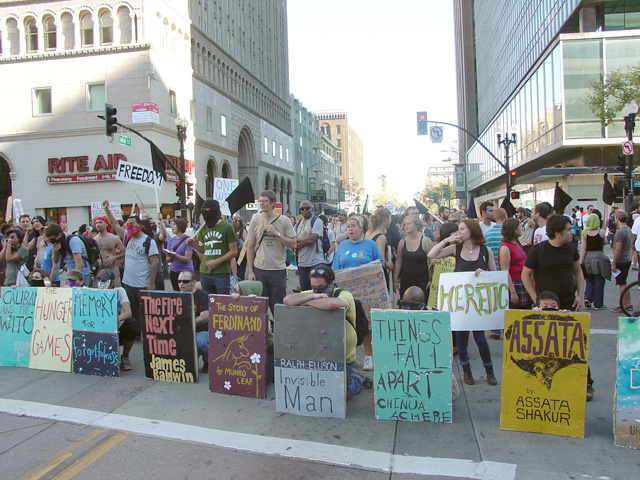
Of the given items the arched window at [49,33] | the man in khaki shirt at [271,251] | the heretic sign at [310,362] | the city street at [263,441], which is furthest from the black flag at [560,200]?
the arched window at [49,33]

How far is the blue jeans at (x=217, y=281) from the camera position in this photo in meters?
6.83

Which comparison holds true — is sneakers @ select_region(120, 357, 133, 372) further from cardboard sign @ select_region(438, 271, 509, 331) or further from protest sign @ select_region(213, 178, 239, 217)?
protest sign @ select_region(213, 178, 239, 217)

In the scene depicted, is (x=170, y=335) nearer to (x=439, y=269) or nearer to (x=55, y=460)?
(x=55, y=460)

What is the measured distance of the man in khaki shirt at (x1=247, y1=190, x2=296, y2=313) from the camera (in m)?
6.66

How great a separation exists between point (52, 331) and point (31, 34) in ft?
102

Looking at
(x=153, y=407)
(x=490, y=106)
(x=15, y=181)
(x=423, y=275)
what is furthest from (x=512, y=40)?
(x=153, y=407)

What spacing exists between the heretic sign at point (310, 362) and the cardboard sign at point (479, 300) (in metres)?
1.36

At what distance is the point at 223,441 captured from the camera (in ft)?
13.8

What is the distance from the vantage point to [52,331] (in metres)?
6.18

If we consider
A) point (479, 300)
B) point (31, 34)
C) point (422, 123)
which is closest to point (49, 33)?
point (31, 34)

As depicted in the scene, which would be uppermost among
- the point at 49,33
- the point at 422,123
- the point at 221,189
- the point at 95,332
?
the point at 49,33

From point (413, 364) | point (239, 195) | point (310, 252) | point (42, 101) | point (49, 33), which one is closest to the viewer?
point (413, 364)

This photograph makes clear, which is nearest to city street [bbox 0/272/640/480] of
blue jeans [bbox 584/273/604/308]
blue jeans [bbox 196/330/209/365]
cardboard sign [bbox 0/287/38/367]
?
blue jeans [bbox 196/330/209/365]

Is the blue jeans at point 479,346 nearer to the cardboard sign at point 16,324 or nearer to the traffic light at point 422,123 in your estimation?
the cardboard sign at point 16,324
